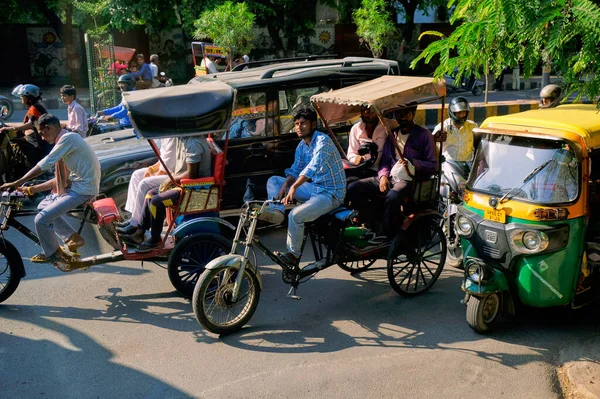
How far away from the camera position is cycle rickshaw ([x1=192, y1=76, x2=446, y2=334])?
16.4ft

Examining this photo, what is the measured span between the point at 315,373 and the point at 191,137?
253 cm

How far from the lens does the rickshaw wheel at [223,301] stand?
4.86 m

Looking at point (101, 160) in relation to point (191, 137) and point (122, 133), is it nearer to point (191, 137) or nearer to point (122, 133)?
point (122, 133)

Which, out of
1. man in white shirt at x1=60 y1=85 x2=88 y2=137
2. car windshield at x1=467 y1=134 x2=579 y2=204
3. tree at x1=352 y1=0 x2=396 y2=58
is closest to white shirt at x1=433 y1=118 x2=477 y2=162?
car windshield at x1=467 y1=134 x2=579 y2=204

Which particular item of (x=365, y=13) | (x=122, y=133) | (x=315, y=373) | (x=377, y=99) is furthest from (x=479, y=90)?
(x=315, y=373)

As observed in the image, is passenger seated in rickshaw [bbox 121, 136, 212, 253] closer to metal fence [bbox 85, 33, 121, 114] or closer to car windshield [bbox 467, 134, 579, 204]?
car windshield [bbox 467, 134, 579, 204]

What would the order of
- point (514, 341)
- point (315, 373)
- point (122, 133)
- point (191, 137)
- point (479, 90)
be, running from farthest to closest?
1. point (479, 90)
2. point (122, 133)
3. point (191, 137)
4. point (514, 341)
5. point (315, 373)

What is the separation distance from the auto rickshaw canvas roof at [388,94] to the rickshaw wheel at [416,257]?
3.78ft

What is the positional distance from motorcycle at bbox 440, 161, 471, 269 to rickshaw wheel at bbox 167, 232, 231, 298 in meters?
2.24

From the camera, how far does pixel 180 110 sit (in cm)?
553

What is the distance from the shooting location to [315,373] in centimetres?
456

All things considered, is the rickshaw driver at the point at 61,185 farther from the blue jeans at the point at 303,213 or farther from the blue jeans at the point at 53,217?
the blue jeans at the point at 303,213

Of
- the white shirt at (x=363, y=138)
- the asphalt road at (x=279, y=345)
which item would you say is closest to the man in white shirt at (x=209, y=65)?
the white shirt at (x=363, y=138)

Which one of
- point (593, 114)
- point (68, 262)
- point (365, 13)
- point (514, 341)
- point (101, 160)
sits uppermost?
point (365, 13)
